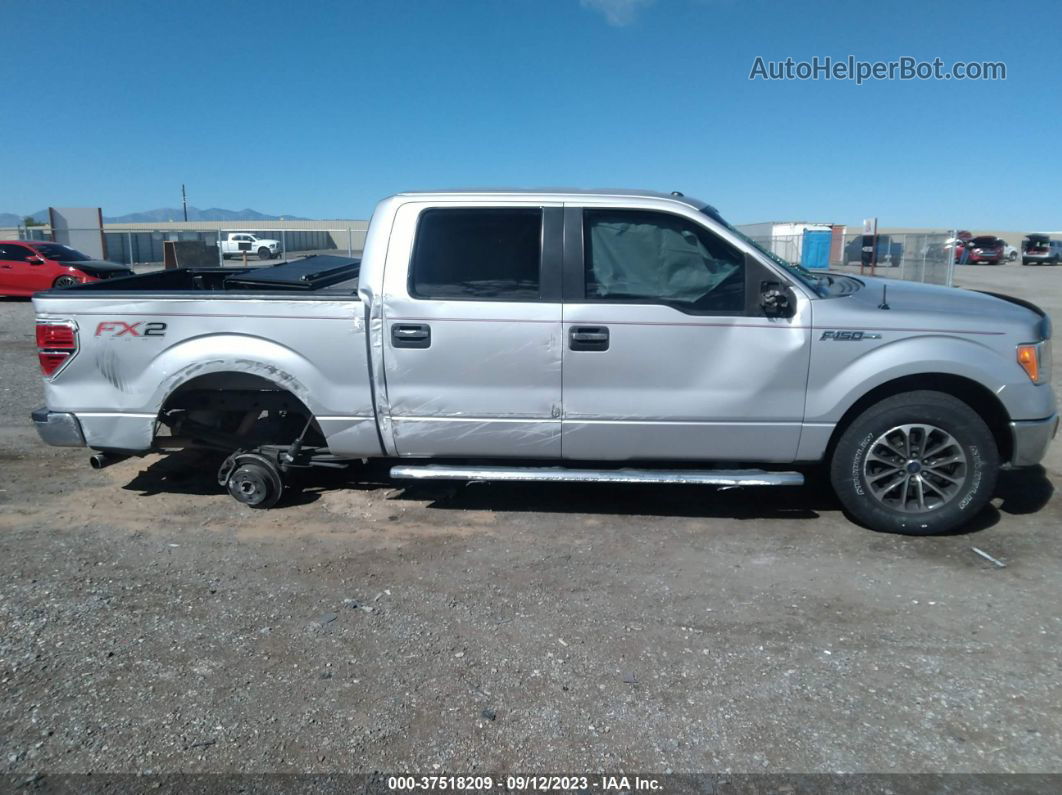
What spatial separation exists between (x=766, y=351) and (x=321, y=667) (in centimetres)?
300

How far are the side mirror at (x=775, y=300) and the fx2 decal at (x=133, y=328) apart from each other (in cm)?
371

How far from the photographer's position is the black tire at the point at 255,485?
5.40m

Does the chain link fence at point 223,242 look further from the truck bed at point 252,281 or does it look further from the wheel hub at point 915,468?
the wheel hub at point 915,468

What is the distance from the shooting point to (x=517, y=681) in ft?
11.3

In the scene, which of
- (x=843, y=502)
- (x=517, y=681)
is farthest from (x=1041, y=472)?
(x=517, y=681)

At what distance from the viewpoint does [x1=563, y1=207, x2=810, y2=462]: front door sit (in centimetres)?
476

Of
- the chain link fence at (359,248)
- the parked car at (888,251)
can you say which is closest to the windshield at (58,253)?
the chain link fence at (359,248)

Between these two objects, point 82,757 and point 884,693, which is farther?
point 884,693

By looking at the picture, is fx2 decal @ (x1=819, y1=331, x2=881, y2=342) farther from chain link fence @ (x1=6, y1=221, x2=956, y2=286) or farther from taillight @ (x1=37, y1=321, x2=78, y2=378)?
chain link fence @ (x1=6, y1=221, x2=956, y2=286)

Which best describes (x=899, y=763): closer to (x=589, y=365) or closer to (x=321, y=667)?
(x=321, y=667)

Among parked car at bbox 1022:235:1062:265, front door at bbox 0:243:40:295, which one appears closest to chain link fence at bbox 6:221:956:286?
front door at bbox 0:243:40:295

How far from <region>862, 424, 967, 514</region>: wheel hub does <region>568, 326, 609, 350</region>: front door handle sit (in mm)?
1724

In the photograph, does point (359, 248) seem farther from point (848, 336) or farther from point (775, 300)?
point (848, 336)

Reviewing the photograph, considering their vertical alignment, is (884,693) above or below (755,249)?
below
